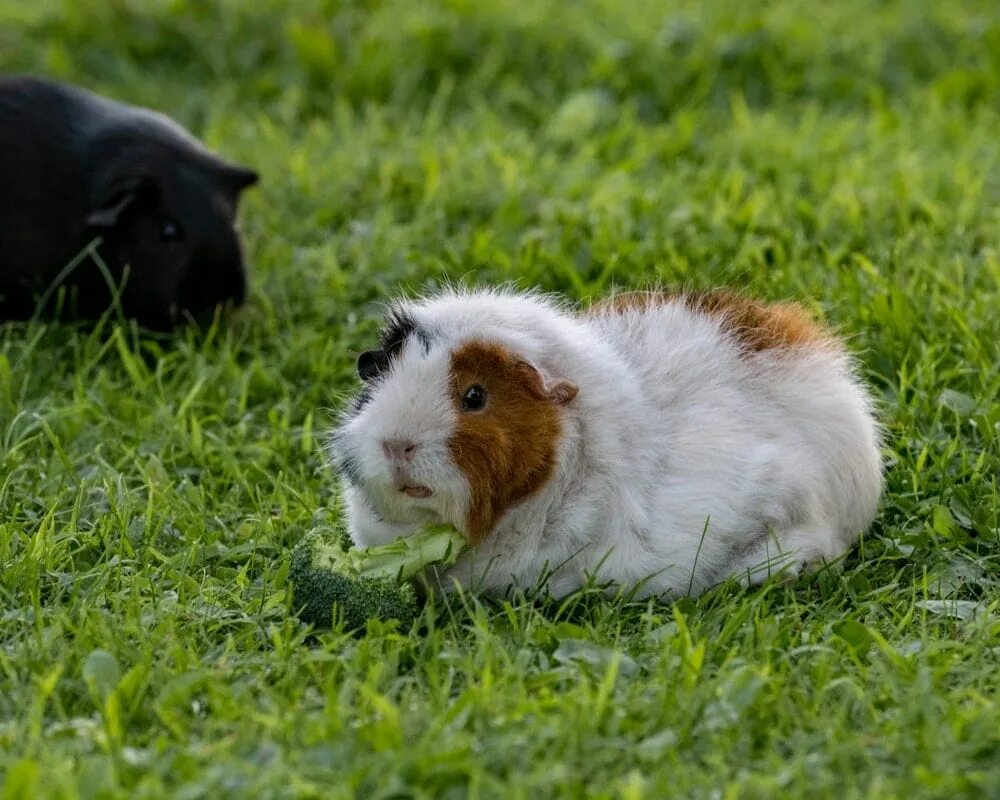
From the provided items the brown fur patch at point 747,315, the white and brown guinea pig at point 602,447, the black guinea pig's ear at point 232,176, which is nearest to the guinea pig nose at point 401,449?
the white and brown guinea pig at point 602,447

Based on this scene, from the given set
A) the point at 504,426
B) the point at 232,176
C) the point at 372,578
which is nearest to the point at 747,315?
the point at 504,426

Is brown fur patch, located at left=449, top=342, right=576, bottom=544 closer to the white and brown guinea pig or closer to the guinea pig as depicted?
the white and brown guinea pig

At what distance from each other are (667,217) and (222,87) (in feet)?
10.5

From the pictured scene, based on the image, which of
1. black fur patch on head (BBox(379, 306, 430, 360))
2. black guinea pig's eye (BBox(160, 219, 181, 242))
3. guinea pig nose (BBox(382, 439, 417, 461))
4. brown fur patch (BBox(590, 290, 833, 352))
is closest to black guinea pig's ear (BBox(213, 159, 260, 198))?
black guinea pig's eye (BBox(160, 219, 181, 242))

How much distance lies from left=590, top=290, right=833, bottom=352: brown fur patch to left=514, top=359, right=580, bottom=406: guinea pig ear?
59cm

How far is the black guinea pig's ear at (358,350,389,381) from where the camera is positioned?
3.66m

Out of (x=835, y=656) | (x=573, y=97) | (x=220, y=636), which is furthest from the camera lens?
(x=573, y=97)

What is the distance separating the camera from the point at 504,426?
3500 millimetres

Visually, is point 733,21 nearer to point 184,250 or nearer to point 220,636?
point 184,250

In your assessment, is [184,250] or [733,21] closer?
[184,250]

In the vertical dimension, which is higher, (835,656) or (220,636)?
(835,656)

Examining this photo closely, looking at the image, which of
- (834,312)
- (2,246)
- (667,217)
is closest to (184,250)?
(2,246)

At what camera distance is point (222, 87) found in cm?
809

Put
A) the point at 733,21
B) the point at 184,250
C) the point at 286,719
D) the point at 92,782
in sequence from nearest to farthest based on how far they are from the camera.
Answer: the point at 92,782
the point at 286,719
the point at 184,250
the point at 733,21
